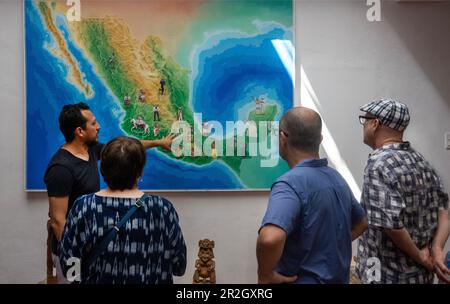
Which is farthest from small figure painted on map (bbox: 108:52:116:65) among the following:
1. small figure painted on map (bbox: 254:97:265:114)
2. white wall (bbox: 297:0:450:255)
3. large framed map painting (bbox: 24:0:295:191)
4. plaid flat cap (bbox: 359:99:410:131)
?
plaid flat cap (bbox: 359:99:410:131)

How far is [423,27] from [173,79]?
175 centimetres

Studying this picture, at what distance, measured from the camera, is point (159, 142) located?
3.01 m

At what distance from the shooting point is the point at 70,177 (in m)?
2.17

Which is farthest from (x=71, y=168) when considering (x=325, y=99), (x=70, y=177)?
(x=325, y=99)

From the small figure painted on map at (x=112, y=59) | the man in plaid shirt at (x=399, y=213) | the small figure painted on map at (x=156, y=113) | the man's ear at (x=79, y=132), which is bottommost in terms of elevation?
the man in plaid shirt at (x=399, y=213)

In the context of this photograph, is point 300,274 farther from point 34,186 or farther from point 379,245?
point 34,186

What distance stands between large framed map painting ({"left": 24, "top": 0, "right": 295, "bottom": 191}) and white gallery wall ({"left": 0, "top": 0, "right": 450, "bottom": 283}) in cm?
11

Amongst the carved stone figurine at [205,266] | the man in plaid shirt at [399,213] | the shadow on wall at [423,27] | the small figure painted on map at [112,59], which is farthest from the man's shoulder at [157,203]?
the shadow on wall at [423,27]

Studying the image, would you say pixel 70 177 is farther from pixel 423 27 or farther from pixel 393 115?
pixel 423 27

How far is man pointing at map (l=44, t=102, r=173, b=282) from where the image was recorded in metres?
2.15

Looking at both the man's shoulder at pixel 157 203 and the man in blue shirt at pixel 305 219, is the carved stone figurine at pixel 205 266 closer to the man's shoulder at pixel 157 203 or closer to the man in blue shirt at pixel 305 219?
the man's shoulder at pixel 157 203

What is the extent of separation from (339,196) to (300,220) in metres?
0.16

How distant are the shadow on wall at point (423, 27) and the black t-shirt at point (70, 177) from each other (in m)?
2.22

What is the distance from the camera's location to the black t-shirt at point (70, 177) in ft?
7.06
